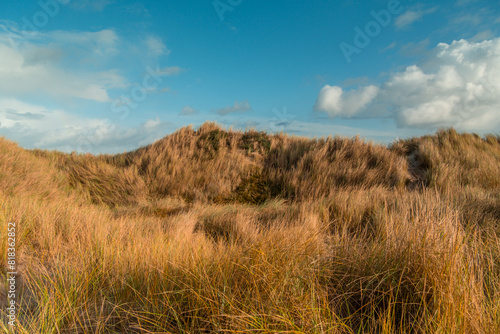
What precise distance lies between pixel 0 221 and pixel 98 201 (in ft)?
18.9

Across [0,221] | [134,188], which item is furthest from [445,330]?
[134,188]

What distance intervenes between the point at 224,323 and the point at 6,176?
8.97 m

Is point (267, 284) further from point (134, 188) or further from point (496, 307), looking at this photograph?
→ point (134, 188)

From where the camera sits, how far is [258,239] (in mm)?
3082

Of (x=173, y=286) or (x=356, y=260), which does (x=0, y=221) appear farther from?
(x=356, y=260)

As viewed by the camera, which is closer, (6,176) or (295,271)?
(295,271)

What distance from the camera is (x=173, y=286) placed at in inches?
88.4

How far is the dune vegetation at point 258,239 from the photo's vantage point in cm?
187

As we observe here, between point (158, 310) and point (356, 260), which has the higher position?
point (356, 260)

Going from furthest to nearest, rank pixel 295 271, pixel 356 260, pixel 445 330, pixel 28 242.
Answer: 1. pixel 28 242
2. pixel 356 260
3. pixel 295 271
4. pixel 445 330

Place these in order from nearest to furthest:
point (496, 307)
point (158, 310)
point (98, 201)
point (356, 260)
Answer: point (496, 307) < point (158, 310) < point (356, 260) < point (98, 201)

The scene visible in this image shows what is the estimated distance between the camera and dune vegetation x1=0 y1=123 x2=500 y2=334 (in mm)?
1870

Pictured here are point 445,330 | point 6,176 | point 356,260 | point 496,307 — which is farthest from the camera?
point 6,176

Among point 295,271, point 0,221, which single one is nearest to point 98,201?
point 0,221
